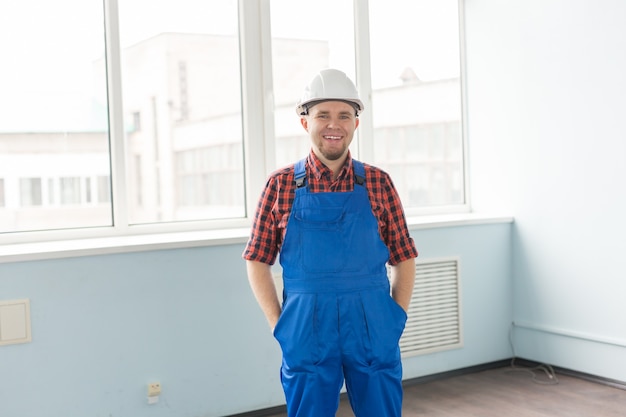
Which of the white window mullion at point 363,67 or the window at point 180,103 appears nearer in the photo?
the window at point 180,103

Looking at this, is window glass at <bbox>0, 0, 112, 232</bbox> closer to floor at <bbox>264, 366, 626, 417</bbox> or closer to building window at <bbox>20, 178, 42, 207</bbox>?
building window at <bbox>20, 178, 42, 207</bbox>

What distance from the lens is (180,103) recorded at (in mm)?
3961

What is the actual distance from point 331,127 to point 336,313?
0.59 m

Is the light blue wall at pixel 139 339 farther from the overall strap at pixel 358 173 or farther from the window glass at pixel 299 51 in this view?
the overall strap at pixel 358 173

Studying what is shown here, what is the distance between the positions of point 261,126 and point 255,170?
0.24m

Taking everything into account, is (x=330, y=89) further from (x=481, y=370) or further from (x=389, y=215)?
(x=481, y=370)

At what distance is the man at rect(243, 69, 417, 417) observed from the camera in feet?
7.88

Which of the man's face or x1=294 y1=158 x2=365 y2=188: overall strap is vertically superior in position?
the man's face

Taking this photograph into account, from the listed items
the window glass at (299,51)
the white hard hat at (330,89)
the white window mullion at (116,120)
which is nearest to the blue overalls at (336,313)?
the white hard hat at (330,89)

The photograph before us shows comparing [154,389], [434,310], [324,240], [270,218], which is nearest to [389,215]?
[324,240]

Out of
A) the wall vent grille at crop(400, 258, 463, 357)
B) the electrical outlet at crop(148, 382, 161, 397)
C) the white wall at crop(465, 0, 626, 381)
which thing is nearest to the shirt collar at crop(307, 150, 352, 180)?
the electrical outlet at crop(148, 382, 161, 397)

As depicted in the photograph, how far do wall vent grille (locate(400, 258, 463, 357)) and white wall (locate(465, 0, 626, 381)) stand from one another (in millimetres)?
455

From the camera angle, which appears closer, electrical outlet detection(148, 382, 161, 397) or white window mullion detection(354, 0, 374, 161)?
electrical outlet detection(148, 382, 161, 397)

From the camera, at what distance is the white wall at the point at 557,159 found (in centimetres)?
400
